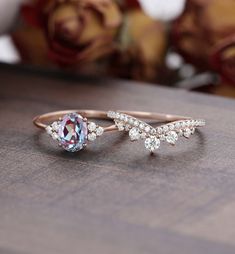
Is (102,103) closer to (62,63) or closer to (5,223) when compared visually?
(62,63)

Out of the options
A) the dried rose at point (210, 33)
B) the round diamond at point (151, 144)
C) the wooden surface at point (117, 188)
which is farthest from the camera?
the dried rose at point (210, 33)

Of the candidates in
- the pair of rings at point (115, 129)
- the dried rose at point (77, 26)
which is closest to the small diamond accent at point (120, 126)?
the pair of rings at point (115, 129)

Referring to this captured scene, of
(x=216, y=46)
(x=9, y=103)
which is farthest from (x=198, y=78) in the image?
(x=9, y=103)

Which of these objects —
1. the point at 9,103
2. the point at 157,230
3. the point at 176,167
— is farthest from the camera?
the point at 9,103

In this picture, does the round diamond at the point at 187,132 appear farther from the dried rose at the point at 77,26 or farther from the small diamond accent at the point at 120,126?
the dried rose at the point at 77,26

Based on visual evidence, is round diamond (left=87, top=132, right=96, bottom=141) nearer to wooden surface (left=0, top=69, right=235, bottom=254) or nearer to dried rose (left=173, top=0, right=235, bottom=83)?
wooden surface (left=0, top=69, right=235, bottom=254)

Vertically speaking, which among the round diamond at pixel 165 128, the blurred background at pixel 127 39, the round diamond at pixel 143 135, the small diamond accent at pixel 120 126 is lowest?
the round diamond at pixel 143 135

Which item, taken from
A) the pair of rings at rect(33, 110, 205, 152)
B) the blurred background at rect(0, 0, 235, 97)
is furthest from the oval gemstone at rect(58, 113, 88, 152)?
the blurred background at rect(0, 0, 235, 97)

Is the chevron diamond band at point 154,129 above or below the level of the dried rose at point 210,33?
below
